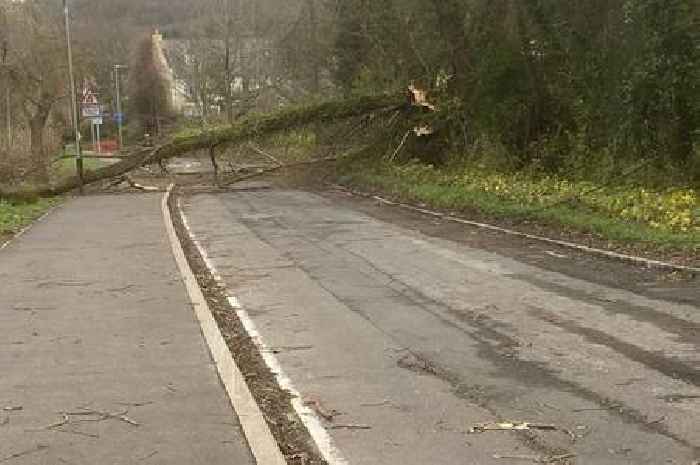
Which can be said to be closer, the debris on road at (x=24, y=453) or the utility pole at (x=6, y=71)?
the debris on road at (x=24, y=453)

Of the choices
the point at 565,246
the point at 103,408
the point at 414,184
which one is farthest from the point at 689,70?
the point at 103,408

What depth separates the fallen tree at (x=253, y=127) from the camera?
2825 cm

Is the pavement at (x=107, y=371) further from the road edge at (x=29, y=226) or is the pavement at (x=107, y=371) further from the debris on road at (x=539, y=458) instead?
the road edge at (x=29, y=226)

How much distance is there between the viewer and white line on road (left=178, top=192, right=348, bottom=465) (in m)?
5.32

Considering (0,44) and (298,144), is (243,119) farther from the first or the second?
(0,44)

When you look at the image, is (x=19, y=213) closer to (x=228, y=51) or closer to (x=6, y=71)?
(x=6, y=71)

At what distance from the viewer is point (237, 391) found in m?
6.48

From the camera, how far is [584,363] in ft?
23.7

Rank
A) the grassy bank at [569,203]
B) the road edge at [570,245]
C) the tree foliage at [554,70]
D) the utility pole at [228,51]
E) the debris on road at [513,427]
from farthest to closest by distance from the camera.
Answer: the utility pole at [228,51]
the tree foliage at [554,70]
the grassy bank at [569,203]
the road edge at [570,245]
the debris on road at [513,427]

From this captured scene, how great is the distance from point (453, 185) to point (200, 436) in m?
18.8

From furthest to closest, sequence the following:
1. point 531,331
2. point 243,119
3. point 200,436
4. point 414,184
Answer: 1. point 243,119
2. point 414,184
3. point 531,331
4. point 200,436

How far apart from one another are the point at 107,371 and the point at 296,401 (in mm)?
1730

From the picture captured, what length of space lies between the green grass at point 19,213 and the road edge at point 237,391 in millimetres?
10492

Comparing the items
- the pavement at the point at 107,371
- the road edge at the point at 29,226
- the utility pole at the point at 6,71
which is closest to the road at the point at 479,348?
the pavement at the point at 107,371
